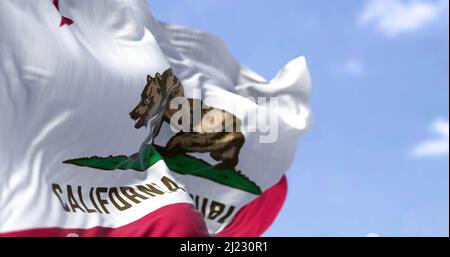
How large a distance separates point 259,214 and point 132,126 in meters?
3.75

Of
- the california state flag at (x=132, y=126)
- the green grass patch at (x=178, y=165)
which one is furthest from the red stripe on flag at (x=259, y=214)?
the green grass patch at (x=178, y=165)

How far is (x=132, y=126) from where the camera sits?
11.4 m

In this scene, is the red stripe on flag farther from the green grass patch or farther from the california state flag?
the green grass patch

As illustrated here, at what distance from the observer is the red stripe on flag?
13891mm

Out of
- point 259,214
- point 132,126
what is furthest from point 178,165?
point 259,214

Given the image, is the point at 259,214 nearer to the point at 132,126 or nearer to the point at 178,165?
the point at 178,165

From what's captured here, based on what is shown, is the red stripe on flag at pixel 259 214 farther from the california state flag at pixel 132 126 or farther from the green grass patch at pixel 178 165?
the green grass patch at pixel 178 165

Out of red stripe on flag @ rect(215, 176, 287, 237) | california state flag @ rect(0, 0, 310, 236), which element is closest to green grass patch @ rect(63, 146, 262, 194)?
california state flag @ rect(0, 0, 310, 236)

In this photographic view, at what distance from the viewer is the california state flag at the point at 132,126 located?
978 cm
